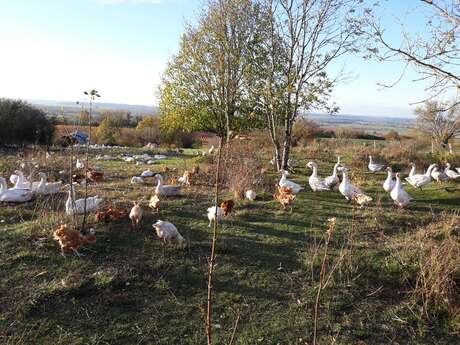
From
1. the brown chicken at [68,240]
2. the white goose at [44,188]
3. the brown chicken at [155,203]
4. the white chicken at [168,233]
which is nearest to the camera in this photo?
the brown chicken at [68,240]

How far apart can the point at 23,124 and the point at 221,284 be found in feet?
82.7

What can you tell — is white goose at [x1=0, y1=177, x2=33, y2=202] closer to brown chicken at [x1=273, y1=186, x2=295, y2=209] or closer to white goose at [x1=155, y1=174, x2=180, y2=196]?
white goose at [x1=155, y1=174, x2=180, y2=196]

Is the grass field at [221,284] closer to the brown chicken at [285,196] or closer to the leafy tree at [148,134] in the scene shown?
the brown chicken at [285,196]

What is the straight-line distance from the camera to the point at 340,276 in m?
6.12

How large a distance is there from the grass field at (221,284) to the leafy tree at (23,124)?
20333mm

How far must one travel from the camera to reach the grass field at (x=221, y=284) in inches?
198

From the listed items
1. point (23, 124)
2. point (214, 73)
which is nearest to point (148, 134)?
point (23, 124)

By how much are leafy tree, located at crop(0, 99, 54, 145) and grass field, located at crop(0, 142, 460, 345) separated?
66.7 ft

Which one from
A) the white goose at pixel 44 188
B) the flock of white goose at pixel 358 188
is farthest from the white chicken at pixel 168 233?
the white goose at pixel 44 188

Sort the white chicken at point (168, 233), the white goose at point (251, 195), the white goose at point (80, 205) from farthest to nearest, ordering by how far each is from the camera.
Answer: the white goose at point (251, 195) → the white goose at point (80, 205) → the white chicken at point (168, 233)

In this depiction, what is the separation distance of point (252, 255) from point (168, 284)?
1.50 m

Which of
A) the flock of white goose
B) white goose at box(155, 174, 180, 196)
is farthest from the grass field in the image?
white goose at box(155, 174, 180, 196)

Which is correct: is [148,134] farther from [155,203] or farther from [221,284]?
[221,284]

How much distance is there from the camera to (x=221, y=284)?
5961 mm
